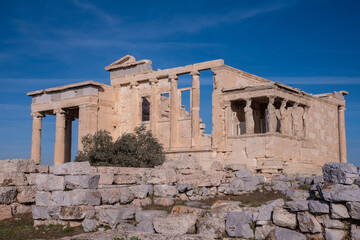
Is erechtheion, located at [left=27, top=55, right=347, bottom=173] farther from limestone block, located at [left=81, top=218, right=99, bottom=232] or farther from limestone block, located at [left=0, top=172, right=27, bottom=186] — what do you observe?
limestone block, located at [left=81, top=218, right=99, bottom=232]

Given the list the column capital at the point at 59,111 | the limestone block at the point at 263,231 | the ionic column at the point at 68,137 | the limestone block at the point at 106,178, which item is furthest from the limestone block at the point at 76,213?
the ionic column at the point at 68,137

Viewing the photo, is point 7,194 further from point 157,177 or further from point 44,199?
point 157,177

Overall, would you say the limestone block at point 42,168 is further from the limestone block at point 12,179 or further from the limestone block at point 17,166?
the limestone block at point 12,179

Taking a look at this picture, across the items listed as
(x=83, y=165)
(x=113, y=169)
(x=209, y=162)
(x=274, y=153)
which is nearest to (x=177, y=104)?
(x=209, y=162)

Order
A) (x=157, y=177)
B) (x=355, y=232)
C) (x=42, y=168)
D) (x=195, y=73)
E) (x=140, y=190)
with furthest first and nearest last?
(x=195, y=73)
(x=42, y=168)
(x=157, y=177)
(x=140, y=190)
(x=355, y=232)

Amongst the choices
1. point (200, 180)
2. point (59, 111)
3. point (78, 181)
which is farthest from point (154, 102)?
point (78, 181)

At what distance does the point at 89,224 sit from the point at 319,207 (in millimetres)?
4572

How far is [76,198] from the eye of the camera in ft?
31.9

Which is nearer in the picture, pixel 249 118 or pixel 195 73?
pixel 249 118

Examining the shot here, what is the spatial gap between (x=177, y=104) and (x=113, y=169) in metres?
14.6

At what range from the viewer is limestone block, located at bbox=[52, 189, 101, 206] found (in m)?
9.71

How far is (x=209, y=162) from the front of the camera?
77.3 feet

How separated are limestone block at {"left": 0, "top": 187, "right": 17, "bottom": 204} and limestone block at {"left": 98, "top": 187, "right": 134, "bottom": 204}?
2.83m

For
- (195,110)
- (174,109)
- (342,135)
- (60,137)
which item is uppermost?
(174,109)
